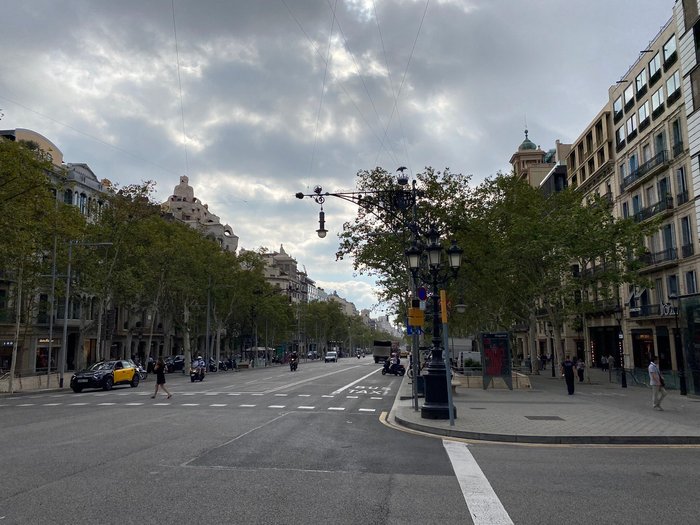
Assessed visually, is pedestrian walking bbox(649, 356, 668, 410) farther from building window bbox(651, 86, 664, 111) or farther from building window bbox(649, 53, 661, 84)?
building window bbox(649, 53, 661, 84)

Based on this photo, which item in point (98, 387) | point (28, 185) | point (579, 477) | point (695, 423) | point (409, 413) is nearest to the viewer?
point (579, 477)

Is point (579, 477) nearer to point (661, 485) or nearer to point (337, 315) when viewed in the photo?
point (661, 485)

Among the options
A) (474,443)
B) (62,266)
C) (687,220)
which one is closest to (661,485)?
(474,443)

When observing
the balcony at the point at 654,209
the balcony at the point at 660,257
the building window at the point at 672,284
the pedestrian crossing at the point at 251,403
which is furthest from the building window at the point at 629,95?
the pedestrian crossing at the point at 251,403

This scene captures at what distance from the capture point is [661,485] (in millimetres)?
7391

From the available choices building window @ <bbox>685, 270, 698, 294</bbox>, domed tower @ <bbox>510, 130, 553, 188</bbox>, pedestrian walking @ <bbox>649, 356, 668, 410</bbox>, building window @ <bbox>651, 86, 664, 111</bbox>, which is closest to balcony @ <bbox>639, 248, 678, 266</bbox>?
building window @ <bbox>685, 270, 698, 294</bbox>

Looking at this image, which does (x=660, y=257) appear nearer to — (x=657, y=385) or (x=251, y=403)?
(x=657, y=385)

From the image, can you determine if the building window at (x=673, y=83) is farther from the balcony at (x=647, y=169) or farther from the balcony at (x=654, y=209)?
the balcony at (x=654, y=209)

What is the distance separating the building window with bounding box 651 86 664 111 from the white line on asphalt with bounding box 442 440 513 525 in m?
36.8

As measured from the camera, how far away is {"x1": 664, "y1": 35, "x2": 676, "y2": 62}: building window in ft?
116

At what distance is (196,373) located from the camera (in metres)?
35.9

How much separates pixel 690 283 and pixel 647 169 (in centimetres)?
935

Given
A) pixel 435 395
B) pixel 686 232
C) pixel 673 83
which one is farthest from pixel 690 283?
pixel 435 395

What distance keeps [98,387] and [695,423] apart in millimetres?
26319
